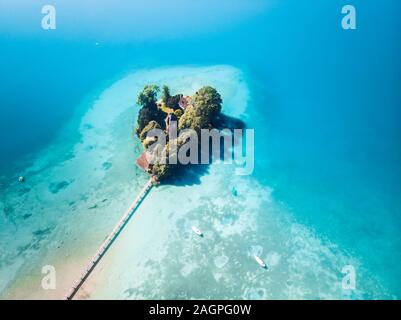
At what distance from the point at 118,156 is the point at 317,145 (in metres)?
33.5

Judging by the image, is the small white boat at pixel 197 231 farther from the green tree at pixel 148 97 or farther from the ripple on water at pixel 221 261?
the green tree at pixel 148 97

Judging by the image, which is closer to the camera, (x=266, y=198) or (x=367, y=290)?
(x=367, y=290)

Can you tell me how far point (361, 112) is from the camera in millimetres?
61844

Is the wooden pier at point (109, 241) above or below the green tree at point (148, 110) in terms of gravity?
below

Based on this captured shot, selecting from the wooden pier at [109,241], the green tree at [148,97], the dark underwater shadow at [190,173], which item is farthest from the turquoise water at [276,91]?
the dark underwater shadow at [190,173]

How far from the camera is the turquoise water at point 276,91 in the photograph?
144 ft

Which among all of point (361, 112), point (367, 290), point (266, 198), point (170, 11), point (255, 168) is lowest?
point (367, 290)

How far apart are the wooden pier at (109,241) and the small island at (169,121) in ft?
10.6

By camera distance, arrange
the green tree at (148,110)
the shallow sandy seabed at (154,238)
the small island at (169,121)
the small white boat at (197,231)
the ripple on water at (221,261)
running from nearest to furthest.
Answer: the shallow sandy seabed at (154,238) < the ripple on water at (221,261) < the small white boat at (197,231) < the small island at (169,121) < the green tree at (148,110)

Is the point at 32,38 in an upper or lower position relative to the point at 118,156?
upper

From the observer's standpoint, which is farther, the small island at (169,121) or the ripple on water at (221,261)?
the small island at (169,121)

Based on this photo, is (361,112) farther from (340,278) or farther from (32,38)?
(32,38)

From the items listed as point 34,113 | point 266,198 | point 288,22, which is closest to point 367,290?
point 266,198

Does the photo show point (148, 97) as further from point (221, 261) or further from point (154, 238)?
point (221, 261)
